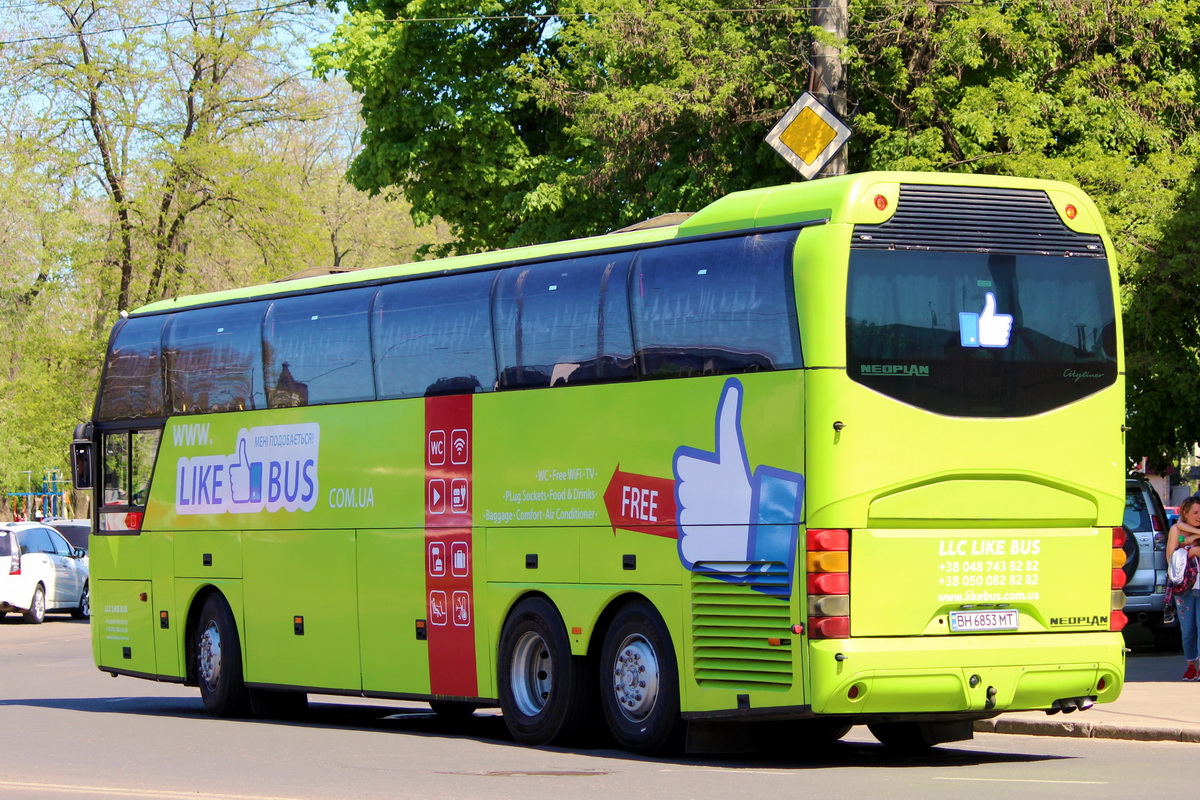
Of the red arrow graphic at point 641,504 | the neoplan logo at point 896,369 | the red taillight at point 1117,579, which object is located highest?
the neoplan logo at point 896,369

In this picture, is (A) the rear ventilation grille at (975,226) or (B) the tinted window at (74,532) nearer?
(A) the rear ventilation grille at (975,226)

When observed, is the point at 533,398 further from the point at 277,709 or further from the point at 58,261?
the point at 58,261

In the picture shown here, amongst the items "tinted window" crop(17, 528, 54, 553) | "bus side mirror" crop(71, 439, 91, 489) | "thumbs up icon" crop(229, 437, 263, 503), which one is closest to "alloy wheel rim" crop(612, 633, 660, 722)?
"thumbs up icon" crop(229, 437, 263, 503)

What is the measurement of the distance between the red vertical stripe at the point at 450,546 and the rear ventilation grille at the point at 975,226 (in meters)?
4.24

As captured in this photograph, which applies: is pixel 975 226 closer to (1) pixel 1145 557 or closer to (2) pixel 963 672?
(2) pixel 963 672

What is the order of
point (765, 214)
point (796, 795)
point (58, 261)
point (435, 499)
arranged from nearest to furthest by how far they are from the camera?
point (796, 795) < point (765, 214) < point (435, 499) < point (58, 261)

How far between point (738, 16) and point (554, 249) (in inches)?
427

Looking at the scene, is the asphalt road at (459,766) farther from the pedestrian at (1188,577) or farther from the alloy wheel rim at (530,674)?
the pedestrian at (1188,577)

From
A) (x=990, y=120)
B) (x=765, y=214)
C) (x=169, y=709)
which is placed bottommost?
(x=169, y=709)

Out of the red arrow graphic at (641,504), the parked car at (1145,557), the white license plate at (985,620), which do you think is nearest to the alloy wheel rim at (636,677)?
the red arrow graphic at (641,504)

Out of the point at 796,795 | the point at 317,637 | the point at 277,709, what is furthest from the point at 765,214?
the point at 277,709

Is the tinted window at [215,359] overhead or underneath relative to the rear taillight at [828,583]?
overhead

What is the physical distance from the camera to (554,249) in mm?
14094

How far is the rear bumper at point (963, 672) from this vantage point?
1127 centimetres
